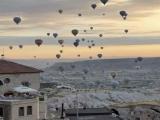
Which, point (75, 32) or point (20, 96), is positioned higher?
point (75, 32)

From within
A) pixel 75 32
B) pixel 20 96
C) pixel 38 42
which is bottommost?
pixel 20 96

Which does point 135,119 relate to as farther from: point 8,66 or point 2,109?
point 2,109

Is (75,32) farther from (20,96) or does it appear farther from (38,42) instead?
(20,96)

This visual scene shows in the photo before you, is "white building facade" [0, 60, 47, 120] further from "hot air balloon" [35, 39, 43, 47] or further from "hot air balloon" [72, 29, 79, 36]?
"hot air balloon" [72, 29, 79, 36]

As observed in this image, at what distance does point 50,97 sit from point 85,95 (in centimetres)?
769

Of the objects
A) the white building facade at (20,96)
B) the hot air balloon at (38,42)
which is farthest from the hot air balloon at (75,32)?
the white building facade at (20,96)

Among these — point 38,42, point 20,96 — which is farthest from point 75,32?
point 20,96

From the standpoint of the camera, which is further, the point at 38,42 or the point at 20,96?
the point at 38,42

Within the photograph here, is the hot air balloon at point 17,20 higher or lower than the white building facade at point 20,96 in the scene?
higher

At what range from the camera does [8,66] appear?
77.1 meters

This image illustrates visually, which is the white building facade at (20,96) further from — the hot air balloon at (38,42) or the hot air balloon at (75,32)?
the hot air balloon at (75,32)

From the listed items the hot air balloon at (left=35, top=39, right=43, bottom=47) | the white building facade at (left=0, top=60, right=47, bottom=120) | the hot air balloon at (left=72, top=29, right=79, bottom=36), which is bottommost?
the white building facade at (left=0, top=60, right=47, bottom=120)

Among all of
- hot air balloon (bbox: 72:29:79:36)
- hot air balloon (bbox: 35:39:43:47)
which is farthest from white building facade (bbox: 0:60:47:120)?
hot air balloon (bbox: 72:29:79:36)

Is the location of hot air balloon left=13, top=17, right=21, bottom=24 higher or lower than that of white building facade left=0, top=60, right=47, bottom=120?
higher
